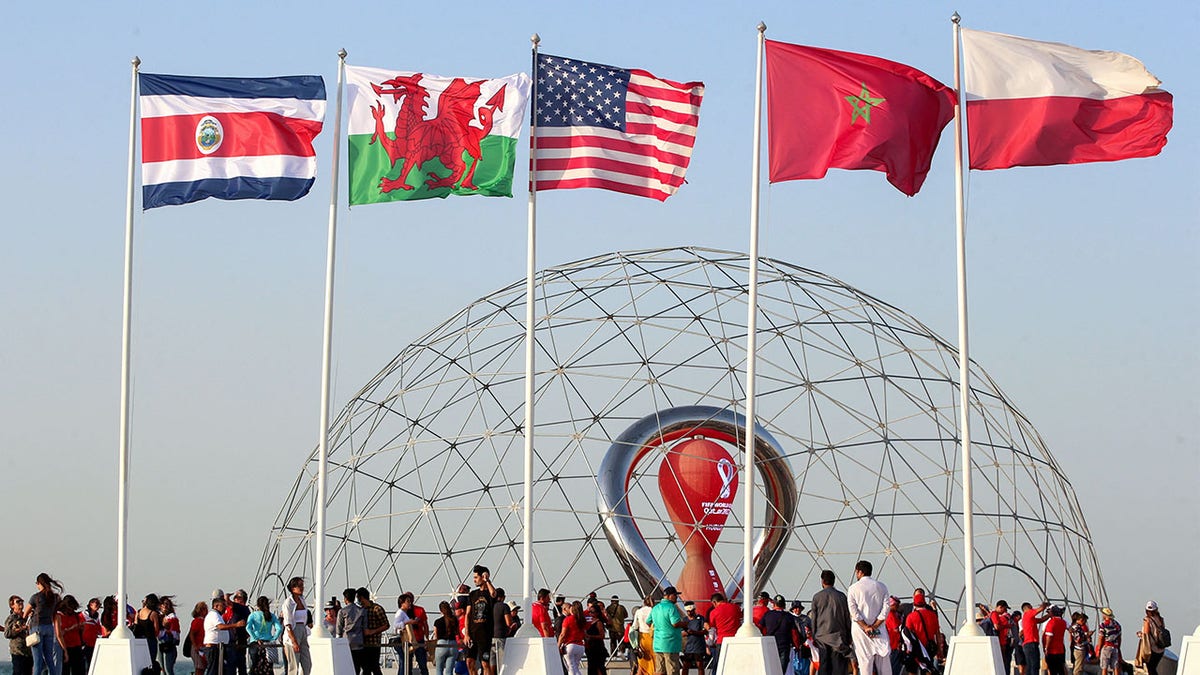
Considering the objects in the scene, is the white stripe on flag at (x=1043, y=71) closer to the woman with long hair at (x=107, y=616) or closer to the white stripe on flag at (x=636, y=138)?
the white stripe on flag at (x=636, y=138)

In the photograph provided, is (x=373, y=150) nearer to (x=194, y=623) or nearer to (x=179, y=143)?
(x=179, y=143)

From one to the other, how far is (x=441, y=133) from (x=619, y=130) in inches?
91.5

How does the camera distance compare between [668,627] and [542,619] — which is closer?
[668,627]

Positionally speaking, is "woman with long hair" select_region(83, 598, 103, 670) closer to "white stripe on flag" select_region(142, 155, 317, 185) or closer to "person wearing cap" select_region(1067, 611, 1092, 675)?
"white stripe on flag" select_region(142, 155, 317, 185)

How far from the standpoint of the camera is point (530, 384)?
20.5 metres

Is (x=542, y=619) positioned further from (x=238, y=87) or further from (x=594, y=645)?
(x=238, y=87)

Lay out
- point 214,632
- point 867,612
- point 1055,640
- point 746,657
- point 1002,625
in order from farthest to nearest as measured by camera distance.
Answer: point 1002,625 < point 1055,640 < point 214,632 < point 746,657 < point 867,612

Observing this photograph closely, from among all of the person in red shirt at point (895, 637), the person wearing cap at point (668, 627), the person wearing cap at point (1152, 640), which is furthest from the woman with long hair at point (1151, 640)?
the person wearing cap at point (668, 627)

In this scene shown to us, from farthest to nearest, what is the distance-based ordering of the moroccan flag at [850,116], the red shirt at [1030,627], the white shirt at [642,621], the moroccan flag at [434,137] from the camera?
the red shirt at [1030,627]
the white shirt at [642,621]
the moroccan flag at [434,137]
the moroccan flag at [850,116]

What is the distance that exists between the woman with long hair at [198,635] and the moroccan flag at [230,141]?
6.02 metres

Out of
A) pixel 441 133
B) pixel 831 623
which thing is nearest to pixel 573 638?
pixel 831 623

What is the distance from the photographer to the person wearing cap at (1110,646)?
85.3 ft

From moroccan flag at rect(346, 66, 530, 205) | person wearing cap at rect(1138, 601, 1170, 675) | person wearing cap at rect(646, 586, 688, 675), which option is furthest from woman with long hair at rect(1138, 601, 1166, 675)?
moroccan flag at rect(346, 66, 530, 205)

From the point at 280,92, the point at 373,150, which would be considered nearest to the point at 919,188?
the point at 373,150
